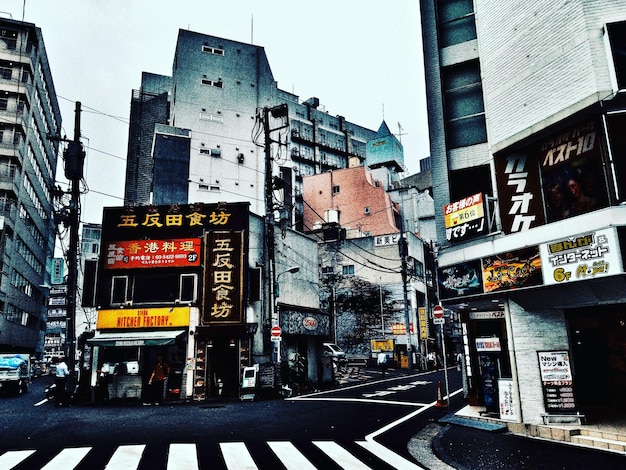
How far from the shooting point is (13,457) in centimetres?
913

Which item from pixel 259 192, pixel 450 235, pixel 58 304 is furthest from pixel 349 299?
pixel 58 304

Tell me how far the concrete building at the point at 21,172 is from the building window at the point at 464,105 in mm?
38617

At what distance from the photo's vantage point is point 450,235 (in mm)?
15359

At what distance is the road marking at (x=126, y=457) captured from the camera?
835 cm

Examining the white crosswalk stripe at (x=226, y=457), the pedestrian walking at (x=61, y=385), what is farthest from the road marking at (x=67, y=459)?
the pedestrian walking at (x=61, y=385)

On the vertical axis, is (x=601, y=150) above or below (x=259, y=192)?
below

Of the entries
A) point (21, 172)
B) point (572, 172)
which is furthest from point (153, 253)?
point (21, 172)

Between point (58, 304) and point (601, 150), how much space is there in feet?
341

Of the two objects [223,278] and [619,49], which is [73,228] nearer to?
[223,278]

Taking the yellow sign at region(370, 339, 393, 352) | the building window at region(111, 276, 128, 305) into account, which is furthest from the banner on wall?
the yellow sign at region(370, 339, 393, 352)

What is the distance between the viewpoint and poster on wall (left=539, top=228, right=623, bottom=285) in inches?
388

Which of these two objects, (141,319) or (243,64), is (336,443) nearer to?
(141,319)

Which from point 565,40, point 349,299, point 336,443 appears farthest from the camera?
point 349,299

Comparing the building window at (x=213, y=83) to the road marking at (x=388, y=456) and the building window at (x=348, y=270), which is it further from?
the road marking at (x=388, y=456)
